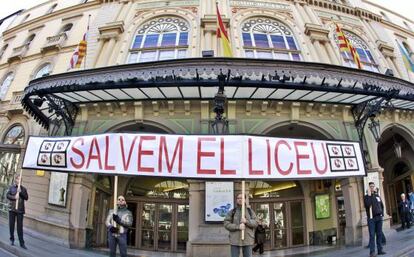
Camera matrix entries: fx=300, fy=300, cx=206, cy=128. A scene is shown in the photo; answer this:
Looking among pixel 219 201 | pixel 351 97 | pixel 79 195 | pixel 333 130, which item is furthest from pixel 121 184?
pixel 351 97

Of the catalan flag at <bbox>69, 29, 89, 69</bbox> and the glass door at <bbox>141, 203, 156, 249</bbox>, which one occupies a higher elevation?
the catalan flag at <bbox>69, 29, 89, 69</bbox>

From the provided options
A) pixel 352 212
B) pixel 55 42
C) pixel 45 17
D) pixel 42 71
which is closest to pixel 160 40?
pixel 55 42

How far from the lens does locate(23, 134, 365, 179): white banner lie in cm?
554

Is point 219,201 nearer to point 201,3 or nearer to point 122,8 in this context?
point 201,3

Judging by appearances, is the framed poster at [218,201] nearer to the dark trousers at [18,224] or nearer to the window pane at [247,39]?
the dark trousers at [18,224]

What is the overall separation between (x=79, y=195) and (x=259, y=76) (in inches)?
341

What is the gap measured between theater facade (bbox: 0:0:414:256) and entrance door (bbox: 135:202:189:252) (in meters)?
0.05

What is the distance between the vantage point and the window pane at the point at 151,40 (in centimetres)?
1580

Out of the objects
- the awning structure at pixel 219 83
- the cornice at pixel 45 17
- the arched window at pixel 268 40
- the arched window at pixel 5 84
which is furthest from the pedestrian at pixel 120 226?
the arched window at pixel 5 84

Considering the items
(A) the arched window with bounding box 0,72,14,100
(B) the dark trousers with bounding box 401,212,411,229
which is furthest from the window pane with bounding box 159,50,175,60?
(B) the dark trousers with bounding box 401,212,411,229

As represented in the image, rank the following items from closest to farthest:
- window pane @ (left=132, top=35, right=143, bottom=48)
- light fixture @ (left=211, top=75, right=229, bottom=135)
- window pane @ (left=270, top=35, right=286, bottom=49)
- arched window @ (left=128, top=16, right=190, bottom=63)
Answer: light fixture @ (left=211, top=75, right=229, bottom=135)
arched window @ (left=128, top=16, right=190, bottom=63)
window pane @ (left=132, top=35, right=143, bottom=48)
window pane @ (left=270, top=35, right=286, bottom=49)

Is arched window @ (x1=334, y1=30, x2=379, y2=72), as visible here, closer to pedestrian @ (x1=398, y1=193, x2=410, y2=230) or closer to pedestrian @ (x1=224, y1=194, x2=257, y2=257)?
pedestrian @ (x1=398, y1=193, x2=410, y2=230)

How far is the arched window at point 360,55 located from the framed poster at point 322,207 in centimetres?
735

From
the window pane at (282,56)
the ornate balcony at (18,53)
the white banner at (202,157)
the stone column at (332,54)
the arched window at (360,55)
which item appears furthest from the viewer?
the ornate balcony at (18,53)
